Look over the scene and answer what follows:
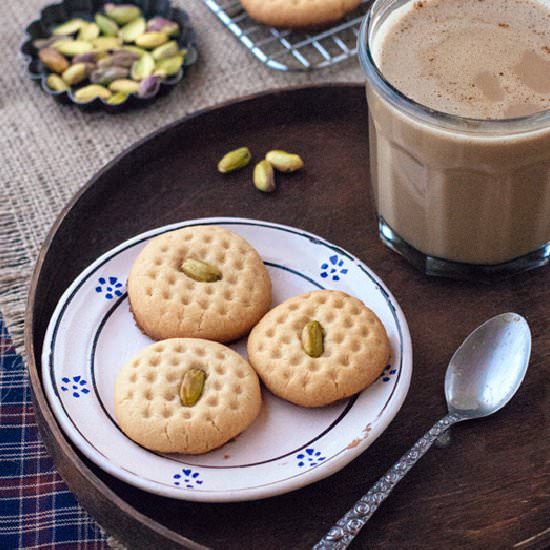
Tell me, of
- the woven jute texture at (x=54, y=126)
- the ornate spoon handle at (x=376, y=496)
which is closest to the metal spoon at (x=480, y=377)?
the ornate spoon handle at (x=376, y=496)

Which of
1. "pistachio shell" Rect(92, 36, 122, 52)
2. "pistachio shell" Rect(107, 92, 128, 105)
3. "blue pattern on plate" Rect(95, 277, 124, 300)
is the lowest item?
"pistachio shell" Rect(107, 92, 128, 105)

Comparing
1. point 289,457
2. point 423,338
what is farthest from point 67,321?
point 423,338

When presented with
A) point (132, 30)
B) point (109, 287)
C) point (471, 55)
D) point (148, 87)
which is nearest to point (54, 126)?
point (148, 87)

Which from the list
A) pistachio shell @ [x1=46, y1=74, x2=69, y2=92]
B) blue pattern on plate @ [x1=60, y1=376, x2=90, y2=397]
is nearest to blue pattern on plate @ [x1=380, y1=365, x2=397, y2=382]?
blue pattern on plate @ [x1=60, y1=376, x2=90, y2=397]

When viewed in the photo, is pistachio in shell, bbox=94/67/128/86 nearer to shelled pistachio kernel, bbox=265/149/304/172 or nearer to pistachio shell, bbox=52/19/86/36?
pistachio shell, bbox=52/19/86/36

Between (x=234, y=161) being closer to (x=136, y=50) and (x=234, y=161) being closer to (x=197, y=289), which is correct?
(x=197, y=289)

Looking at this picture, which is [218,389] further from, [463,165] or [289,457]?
[463,165]
